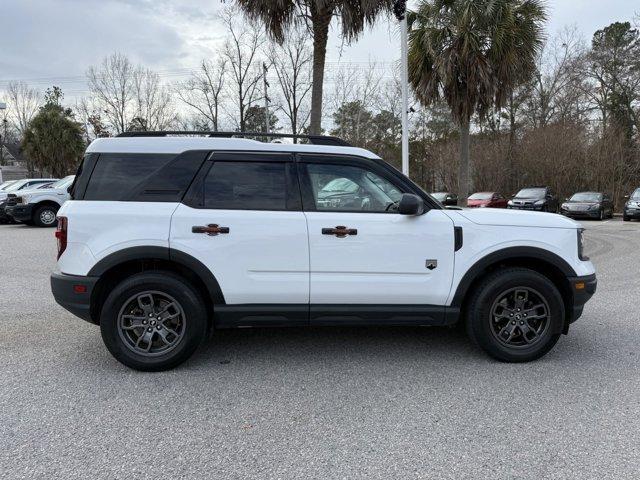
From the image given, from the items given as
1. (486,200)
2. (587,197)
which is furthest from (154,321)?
(587,197)

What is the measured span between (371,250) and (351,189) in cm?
57

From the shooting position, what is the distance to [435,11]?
1573cm

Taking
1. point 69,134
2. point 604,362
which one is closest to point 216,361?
point 604,362

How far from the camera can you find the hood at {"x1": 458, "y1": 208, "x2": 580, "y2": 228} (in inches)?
159

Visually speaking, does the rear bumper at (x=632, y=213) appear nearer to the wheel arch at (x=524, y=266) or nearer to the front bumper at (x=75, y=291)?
the wheel arch at (x=524, y=266)

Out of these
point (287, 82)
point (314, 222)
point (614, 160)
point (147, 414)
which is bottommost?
point (147, 414)

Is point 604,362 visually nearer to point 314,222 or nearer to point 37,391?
A: point 314,222

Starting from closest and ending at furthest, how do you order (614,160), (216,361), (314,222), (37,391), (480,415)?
(480,415), (37,391), (314,222), (216,361), (614,160)

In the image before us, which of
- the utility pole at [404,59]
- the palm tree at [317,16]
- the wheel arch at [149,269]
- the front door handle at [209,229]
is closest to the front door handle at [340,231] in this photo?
the front door handle at [209,229]

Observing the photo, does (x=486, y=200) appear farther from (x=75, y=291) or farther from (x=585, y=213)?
(x=75, y=291)

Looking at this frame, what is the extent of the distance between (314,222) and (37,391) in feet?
8.16

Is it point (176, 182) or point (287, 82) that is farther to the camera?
point (287, 82)

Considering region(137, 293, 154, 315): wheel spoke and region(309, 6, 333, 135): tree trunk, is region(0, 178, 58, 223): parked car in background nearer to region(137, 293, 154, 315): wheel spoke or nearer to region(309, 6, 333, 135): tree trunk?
region(309, 6, 333, 135): tree trunk

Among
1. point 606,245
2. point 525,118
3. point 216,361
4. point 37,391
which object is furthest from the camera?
point 525,118
